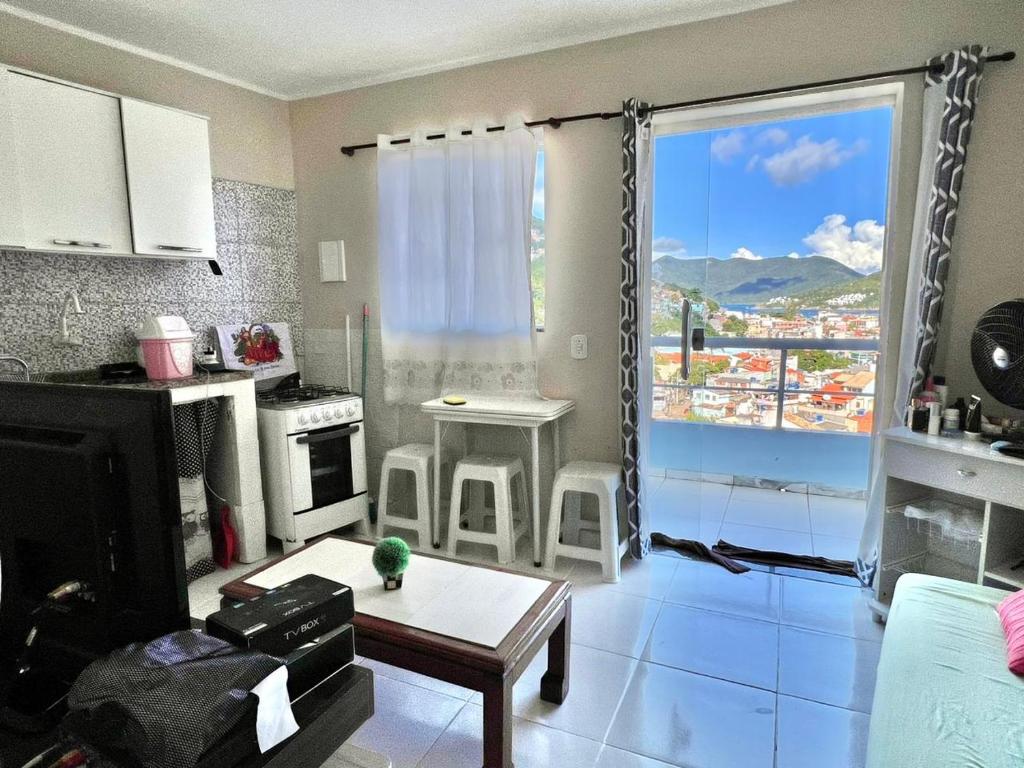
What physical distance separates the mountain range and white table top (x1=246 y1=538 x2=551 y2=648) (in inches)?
109

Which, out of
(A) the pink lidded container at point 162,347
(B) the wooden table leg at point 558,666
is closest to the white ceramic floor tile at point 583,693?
(B) the wooden table leg at point 558,666

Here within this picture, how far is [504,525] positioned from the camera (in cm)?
295

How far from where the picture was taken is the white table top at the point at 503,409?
2889 millimetres

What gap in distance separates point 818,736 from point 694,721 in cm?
36

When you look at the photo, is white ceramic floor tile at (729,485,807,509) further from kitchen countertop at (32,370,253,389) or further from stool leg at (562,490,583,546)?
kitchen countertop at (32,370,253,389)

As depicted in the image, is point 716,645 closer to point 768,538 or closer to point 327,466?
point 768,538

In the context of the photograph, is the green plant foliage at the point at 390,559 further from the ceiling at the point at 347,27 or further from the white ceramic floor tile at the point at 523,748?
the ceiling at the point at 347,27

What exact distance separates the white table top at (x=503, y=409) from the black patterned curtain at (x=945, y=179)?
156cm

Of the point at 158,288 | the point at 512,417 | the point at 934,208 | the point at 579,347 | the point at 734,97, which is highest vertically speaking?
the point at 734,97

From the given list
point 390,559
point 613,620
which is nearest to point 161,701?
point 390,559

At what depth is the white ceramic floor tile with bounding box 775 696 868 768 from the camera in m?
1.68

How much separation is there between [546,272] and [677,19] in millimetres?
1309

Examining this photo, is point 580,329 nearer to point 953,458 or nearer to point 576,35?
point 576,35

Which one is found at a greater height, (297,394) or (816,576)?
(297,394)
